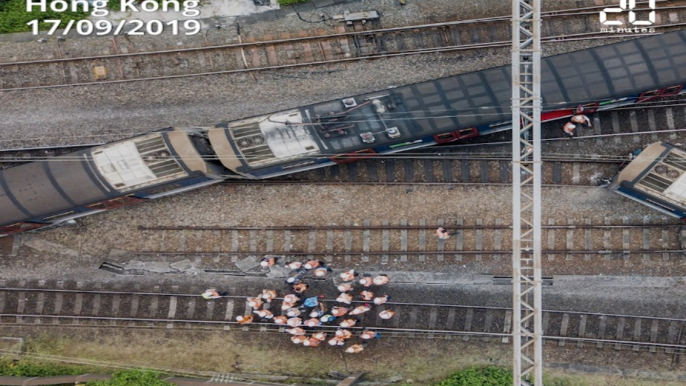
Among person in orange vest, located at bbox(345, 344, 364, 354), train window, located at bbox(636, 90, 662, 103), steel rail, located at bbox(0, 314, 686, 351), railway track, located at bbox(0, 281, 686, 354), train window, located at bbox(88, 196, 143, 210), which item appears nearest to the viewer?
train window, located at bbox(636, 90, 662, 103)

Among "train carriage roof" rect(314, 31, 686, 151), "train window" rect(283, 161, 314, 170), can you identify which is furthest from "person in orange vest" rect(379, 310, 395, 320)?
"train carriage roof" rect(314, 31, 686, 151)

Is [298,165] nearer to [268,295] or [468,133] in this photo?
[268,295]

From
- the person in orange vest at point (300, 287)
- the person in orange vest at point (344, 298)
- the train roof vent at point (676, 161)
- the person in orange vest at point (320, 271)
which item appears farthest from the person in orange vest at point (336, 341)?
the train roof vent at point (676, 161)

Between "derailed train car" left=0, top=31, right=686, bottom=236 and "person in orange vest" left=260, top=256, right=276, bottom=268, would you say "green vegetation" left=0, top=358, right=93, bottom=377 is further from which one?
"person in orange vest" left=260, top=256, right=276, bottom=268

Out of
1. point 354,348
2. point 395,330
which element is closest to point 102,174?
point 354,348

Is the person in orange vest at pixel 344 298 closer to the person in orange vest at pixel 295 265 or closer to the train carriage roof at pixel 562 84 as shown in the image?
the person in orange vest at pixel 295 265
